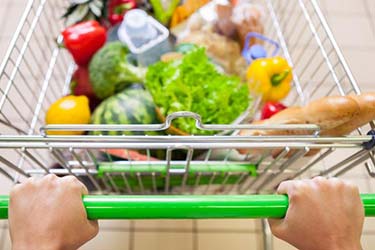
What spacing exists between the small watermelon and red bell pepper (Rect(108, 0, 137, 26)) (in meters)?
0.24

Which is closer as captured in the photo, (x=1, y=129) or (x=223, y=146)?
(x=223, y=146)

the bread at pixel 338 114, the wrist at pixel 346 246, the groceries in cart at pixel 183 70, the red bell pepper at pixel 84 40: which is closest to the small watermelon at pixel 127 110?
the groceries in cart at pixel 183 70

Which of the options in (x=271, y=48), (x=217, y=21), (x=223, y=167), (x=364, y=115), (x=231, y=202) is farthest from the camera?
(x=271, y=48)

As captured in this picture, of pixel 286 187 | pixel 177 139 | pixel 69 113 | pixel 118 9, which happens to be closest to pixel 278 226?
pixel 286 187

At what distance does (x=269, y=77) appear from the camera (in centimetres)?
75

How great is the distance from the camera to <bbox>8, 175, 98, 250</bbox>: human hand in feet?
1.36

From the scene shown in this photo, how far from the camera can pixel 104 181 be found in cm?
70

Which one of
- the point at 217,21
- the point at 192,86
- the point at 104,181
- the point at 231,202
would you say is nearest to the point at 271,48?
the point at 217,21

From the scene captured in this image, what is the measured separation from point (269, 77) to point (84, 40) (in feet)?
1.12

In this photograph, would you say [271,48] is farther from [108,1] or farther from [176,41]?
[108,1]

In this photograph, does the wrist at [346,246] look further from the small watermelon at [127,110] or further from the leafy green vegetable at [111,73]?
the leafy green vegetable at [111,73]

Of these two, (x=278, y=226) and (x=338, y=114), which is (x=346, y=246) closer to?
(x=278, y=226)

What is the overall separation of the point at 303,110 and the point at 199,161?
7.3 inches

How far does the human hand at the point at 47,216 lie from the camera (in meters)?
0.41
